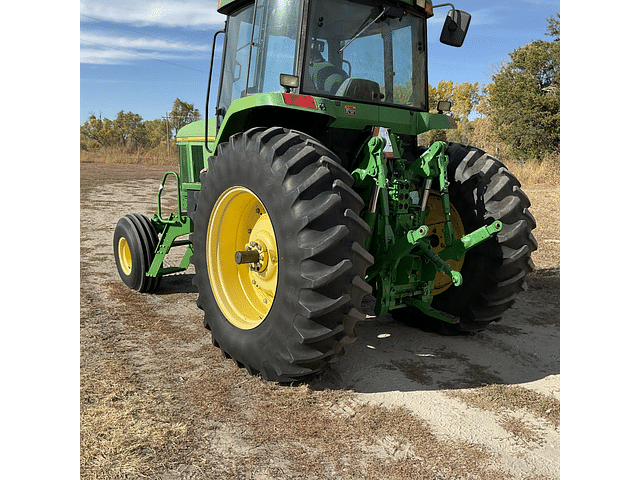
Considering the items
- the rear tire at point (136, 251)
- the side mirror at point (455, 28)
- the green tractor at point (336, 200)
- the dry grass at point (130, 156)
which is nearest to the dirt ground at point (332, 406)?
the green tractor at point (336, 200)

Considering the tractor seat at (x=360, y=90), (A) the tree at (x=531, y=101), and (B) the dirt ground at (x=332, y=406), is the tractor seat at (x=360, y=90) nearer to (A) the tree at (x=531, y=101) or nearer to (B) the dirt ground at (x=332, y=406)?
(B) the dirt ground at (x=332, y=406)

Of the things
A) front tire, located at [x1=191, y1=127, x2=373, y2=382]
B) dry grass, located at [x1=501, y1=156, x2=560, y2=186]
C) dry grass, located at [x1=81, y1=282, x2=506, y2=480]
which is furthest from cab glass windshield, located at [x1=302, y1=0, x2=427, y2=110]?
dry grass, located at [x1=501, y1=156, x2=560, y2=186]

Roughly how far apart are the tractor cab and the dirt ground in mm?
2114

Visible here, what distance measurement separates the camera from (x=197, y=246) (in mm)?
4176

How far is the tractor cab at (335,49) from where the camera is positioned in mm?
3912

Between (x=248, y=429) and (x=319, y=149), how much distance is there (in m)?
1.78

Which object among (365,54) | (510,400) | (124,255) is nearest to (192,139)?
(124,255)

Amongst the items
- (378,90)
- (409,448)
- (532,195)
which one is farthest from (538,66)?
(409,448)

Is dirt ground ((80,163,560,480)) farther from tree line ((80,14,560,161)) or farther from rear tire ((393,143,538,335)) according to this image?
tree line ((80,14,560,161))

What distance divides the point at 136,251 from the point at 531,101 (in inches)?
846

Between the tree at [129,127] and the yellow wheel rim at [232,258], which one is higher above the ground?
the tree at [129,127]

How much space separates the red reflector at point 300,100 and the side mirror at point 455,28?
172 centimetres

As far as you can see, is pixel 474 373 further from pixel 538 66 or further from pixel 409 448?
pixel 538 66

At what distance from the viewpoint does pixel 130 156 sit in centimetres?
3128
